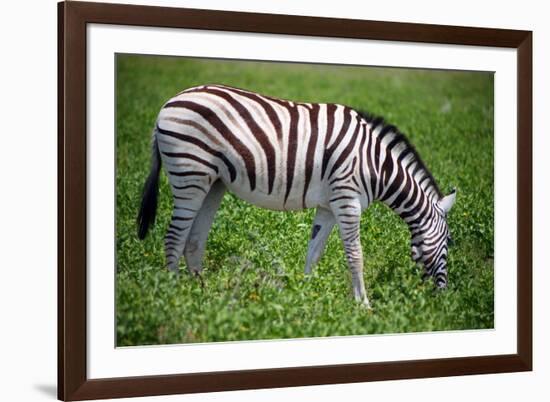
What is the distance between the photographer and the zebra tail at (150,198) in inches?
267

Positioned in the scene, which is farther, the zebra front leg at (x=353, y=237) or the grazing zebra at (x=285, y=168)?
the zebra front leg at (x=353, y=237)

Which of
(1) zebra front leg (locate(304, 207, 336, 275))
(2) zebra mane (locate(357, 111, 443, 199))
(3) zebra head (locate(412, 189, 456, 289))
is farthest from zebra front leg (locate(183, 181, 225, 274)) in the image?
(3) zebra head (locate(412, 189, 456, 289))

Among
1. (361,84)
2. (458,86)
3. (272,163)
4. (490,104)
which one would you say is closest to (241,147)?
(272,163)

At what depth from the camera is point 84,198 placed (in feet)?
20.0

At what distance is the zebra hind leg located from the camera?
684 centimetres

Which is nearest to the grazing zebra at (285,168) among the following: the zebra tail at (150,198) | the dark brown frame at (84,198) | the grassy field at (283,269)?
the zebra tail at (150,198)

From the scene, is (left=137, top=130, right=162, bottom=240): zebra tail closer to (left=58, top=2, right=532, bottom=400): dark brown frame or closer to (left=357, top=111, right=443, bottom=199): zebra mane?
(left=58, top=2, right=532, bottom=400): dark brown frame

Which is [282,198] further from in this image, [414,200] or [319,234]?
[414,200]

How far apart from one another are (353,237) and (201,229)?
108 cm

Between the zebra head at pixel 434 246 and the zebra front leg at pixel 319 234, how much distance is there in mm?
705

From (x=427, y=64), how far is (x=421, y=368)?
2.15 metres

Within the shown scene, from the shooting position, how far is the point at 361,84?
11.5m

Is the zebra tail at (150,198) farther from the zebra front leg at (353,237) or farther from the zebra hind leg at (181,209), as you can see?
the zebra front leg at (353,237)

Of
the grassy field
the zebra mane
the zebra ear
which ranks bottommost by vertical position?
the grassy field
